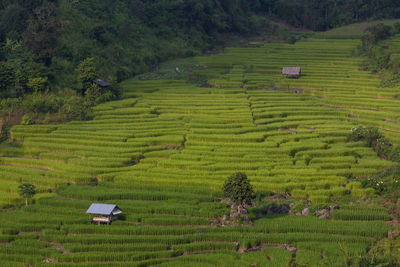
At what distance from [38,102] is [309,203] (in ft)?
90.1

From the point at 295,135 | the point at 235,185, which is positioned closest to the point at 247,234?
the point at 235,185

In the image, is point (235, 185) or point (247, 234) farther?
point (235, 185)

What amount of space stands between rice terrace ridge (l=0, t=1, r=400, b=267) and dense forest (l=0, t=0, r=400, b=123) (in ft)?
5.89

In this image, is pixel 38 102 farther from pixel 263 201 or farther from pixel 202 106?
pixel 263 201

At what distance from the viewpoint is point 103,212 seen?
27.1m

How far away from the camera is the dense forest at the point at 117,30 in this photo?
51844mm

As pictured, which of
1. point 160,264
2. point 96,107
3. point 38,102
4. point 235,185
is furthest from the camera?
point 96,107

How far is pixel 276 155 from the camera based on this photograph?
37.4 m

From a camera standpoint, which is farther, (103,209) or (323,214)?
(323,214)

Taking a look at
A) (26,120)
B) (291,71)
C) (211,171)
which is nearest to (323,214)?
(211,171)

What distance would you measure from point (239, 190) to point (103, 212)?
7465mm

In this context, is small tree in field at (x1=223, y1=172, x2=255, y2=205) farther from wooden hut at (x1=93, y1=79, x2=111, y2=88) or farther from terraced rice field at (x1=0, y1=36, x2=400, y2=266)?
wooden hut at (x1=93, y1=79, x2=111, y2=88)

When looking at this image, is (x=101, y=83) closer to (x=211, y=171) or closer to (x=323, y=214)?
(x=211, y=171)

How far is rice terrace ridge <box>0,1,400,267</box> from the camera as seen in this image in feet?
81.8
